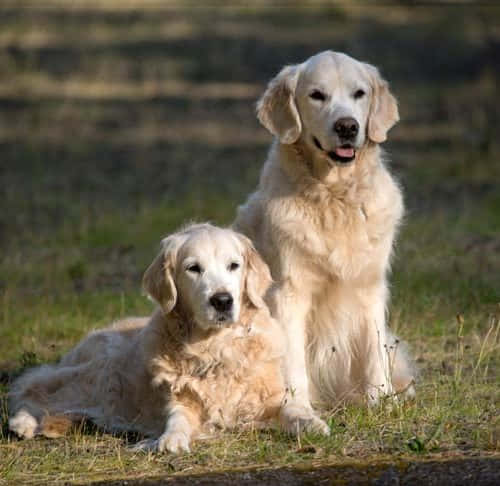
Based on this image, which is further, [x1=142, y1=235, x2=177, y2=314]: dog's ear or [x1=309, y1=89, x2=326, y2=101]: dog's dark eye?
[x1=309, y1=89, x2=326, y2=101]: dog's dark eye

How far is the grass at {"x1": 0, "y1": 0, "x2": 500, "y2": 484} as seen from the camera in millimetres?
5973

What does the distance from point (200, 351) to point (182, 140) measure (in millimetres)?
10037

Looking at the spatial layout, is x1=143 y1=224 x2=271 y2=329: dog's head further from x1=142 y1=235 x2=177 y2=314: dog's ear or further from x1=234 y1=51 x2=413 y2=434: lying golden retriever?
x1=234 y1=51 x2=413 y2=434: lying golden retriever

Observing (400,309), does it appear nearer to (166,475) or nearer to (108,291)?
(108,291)

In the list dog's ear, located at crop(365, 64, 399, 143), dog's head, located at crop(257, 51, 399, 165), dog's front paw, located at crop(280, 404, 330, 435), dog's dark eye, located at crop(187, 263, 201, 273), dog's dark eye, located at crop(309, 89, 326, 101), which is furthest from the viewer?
dog's ear, located at crop(365, 64, 399, 143)

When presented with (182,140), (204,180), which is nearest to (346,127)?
(204,180)

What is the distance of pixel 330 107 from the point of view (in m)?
6.49

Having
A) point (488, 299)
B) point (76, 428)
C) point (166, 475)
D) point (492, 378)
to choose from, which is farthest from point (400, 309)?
point (166, 475)

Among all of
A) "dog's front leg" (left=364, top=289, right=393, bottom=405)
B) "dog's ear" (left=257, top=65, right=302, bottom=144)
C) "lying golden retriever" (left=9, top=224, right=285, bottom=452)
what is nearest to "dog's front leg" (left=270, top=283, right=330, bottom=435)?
"lying golden retriever" (left=9, top=224, right=285, bottom=452)

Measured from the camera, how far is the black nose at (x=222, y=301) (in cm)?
597

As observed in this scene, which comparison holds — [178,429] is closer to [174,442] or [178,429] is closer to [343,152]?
[174,442]

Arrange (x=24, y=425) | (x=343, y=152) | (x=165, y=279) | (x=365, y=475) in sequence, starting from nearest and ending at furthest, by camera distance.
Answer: (x=365, y=475)
(x=165, y=279)
(x=24, y=425)
(x=343, y=152)

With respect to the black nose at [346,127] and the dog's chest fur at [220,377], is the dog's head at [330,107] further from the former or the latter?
the dog's chest fur at [220,377]

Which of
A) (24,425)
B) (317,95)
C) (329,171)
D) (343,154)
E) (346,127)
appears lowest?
(24,425)
